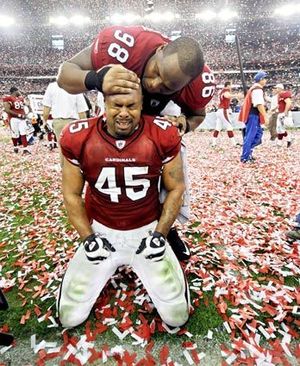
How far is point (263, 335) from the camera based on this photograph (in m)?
2.61

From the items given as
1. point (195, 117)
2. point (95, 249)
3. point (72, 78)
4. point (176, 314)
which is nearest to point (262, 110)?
point (195, 117)

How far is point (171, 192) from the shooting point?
2.97 metres

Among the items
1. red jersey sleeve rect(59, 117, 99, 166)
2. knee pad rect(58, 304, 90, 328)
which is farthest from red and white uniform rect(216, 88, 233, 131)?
knee pad rect(58, 304, 90, 328)

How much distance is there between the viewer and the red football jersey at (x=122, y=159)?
2.68 meters

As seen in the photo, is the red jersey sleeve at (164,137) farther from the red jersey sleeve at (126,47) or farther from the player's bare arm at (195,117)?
the player's bare arm at (195,117)

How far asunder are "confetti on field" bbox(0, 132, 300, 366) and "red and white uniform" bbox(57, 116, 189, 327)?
257mm

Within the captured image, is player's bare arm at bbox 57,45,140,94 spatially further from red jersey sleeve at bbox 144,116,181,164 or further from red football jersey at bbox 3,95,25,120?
red football jersey at bbox 3,95,25,120

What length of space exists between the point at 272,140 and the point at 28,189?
11.0 meters

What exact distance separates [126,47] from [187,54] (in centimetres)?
69

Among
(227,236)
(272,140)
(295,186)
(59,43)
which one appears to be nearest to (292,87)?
(272,140)

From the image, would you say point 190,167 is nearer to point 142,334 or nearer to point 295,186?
point 295,186

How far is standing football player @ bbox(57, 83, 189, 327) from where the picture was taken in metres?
2.65

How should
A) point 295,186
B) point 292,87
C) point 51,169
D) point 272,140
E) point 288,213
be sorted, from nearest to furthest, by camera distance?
point 288,213
point 295,186
point 51,169
point 272,140
point 292,87

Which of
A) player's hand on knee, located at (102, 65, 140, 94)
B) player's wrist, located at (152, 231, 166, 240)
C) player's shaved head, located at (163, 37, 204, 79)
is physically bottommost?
player's wrist, located at (152, 231, 166, 240)
